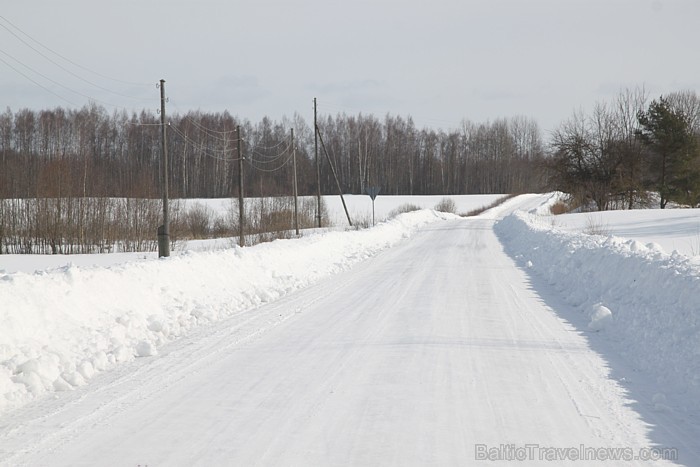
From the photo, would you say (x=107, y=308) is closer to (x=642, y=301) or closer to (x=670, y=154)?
(x=642, y=301)

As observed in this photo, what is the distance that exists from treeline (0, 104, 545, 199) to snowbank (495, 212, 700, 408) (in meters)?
39.7

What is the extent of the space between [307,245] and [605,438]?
49.5ft

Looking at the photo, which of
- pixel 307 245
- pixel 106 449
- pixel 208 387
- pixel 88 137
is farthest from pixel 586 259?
pixel 88 137

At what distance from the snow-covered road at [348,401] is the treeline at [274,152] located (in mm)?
41318

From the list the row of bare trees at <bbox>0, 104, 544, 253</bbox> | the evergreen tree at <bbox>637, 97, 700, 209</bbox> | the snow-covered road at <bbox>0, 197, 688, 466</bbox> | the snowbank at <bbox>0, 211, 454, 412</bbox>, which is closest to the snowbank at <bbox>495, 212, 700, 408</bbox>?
the snow-covered road at <bbox>0, 197, 688, 466</bbox>

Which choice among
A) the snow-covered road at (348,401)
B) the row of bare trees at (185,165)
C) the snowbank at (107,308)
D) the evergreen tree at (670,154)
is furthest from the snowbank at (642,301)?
the evergreen tree at (670,154)

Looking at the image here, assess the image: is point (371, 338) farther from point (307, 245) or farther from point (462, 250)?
point (462, 250)

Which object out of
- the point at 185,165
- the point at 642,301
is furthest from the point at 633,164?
the point at 185,165

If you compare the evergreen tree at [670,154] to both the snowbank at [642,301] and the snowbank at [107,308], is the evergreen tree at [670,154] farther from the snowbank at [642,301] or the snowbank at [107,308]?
the snowbank at [107,308]

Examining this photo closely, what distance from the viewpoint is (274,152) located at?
104688 mm

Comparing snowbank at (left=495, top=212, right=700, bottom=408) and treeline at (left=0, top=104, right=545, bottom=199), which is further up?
treeline at (left=0, top=104, right=545, bottom=199)

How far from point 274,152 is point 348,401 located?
333 ft

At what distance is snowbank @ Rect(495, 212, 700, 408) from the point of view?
6.45 metres

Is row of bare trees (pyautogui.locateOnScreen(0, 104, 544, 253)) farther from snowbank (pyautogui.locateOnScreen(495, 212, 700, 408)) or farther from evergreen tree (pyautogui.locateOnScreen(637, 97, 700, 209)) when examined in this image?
snowbank (pyautogui.locateOnScreen(495, 212, 700, 408))
